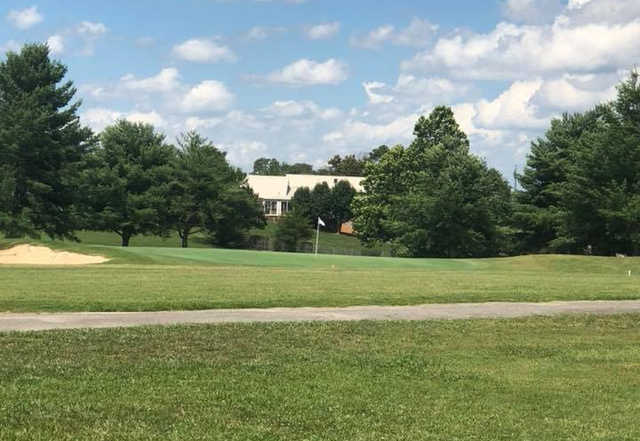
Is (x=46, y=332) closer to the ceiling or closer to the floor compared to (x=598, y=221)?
closer to the floor

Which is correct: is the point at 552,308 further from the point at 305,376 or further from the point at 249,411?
the point at 249,411

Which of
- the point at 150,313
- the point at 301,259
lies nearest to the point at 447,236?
the point at 301,259

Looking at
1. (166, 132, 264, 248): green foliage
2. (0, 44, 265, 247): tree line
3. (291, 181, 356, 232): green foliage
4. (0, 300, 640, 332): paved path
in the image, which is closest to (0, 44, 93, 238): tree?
(0, 44, 265, 247): tree line

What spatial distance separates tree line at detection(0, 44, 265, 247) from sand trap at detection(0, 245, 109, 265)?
14.6 meters

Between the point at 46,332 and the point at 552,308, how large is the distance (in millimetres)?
11263

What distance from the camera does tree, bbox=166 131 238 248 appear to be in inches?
2886

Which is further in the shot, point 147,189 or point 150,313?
point 147,189

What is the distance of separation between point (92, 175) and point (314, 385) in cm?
5984

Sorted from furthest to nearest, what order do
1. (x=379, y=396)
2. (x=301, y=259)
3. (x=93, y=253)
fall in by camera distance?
(x=301, y=259)
(x=93, y=253)
(x=379, y=396)

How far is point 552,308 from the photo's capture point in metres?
17.2

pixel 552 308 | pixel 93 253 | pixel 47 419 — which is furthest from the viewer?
pixel 93 253

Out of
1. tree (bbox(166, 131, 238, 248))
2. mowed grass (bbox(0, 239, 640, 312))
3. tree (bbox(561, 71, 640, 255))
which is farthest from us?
tree (bbox(166, 131, 238, 248))

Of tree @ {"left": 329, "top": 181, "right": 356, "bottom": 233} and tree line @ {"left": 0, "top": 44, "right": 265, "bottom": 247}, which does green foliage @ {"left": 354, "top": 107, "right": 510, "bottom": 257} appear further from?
tree @ {"left": 329, "top": 181, "right": 356, "bottom": 233}

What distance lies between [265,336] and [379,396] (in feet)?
13.1
